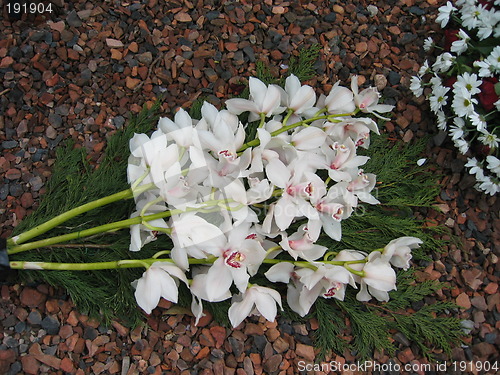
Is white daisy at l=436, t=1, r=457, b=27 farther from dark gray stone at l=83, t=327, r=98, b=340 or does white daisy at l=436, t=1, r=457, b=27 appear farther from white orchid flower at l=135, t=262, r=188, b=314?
dark gray stone at l=83, t=327, r=98, b=340

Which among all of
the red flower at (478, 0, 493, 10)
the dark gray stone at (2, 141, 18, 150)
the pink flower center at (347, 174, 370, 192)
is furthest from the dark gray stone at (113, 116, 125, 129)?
the red flower at (478, 0, 493, 10)

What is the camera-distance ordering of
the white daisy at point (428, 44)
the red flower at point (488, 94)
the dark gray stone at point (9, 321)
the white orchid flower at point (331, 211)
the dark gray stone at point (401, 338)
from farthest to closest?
the white daisy at point (428, 44), the red flower at point (488, 94), the dark gray stone at point (401, 338), the dark gray stone at point (9, 321), the white orchid flower at point (331, 211)

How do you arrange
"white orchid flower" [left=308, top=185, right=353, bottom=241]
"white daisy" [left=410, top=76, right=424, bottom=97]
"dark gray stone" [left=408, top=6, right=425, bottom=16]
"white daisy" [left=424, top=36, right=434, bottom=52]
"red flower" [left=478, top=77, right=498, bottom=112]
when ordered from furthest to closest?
"dark gray stone" [left=408, top=6, right=425, bottom=16]
"white daisy" [left=424, top=36, right=434, bottom=52]
"white daisy" [left=410, top=76, right=424, bottom=97]
"red flower" [left=478, top=77, right=498, bottom=112]
"white orchid flower" [left=308, top=185, right=353, bottom=241]

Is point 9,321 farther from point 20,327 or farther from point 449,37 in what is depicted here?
point 449,37

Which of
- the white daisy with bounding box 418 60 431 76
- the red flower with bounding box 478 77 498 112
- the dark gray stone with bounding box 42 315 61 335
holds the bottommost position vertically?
the dark gray stone with bounding box 42 315 61 335

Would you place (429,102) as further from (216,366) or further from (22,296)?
(22,296)

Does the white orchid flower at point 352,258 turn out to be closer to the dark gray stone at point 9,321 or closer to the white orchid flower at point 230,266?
the white orchid flower at point 230,266

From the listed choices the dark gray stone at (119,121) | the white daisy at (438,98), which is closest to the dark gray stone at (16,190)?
the dark gray stone at (119,121)

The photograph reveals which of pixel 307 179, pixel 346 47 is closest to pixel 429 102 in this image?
pixel 346 47
